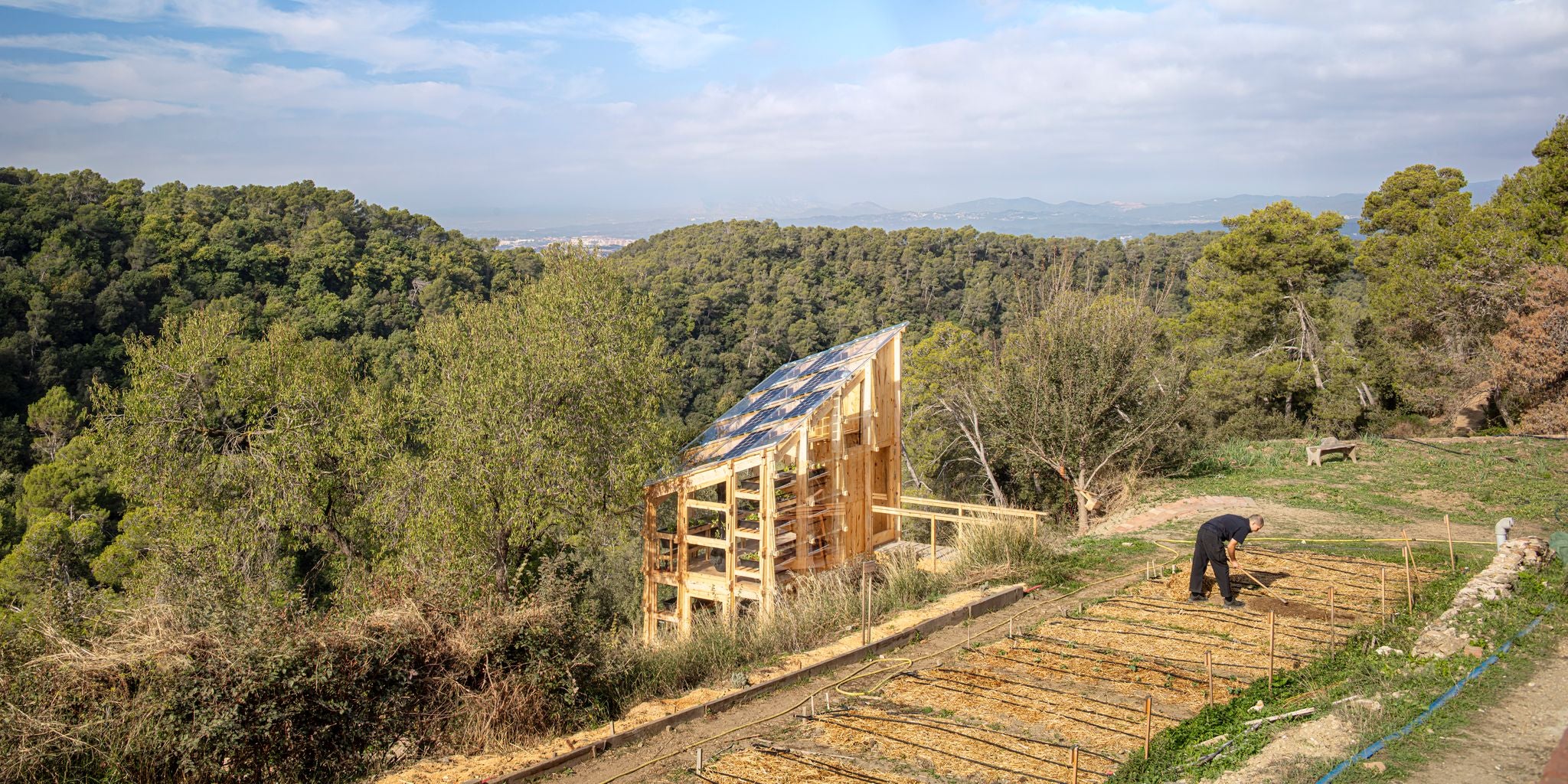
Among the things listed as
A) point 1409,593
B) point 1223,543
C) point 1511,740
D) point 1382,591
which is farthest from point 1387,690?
point 1223,543

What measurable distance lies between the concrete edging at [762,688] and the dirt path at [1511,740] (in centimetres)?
481

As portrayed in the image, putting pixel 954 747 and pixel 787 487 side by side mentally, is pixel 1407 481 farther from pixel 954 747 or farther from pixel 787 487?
pixel 954 747

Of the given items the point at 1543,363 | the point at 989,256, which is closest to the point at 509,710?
the point at 1543,363

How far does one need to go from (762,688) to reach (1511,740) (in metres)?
5.58

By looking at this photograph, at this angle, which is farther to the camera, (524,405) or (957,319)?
(957,319)

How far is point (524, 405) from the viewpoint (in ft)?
48.1

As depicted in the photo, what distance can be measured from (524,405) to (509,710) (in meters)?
7.87

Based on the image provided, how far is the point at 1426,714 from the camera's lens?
6.45m

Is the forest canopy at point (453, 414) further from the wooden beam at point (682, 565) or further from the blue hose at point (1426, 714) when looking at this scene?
the blue hose at point (1426, 714)

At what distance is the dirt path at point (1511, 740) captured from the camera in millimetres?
5586

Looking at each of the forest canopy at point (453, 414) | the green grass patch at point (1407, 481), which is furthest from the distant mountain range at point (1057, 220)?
the green grass patch at point (1407, 481)

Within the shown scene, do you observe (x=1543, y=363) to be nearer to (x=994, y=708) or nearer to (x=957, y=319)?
(x=994, y=708)

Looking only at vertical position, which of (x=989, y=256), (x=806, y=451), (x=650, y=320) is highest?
(x=989, y=256)

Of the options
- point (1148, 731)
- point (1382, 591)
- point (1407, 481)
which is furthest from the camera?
point (1407, 481)
